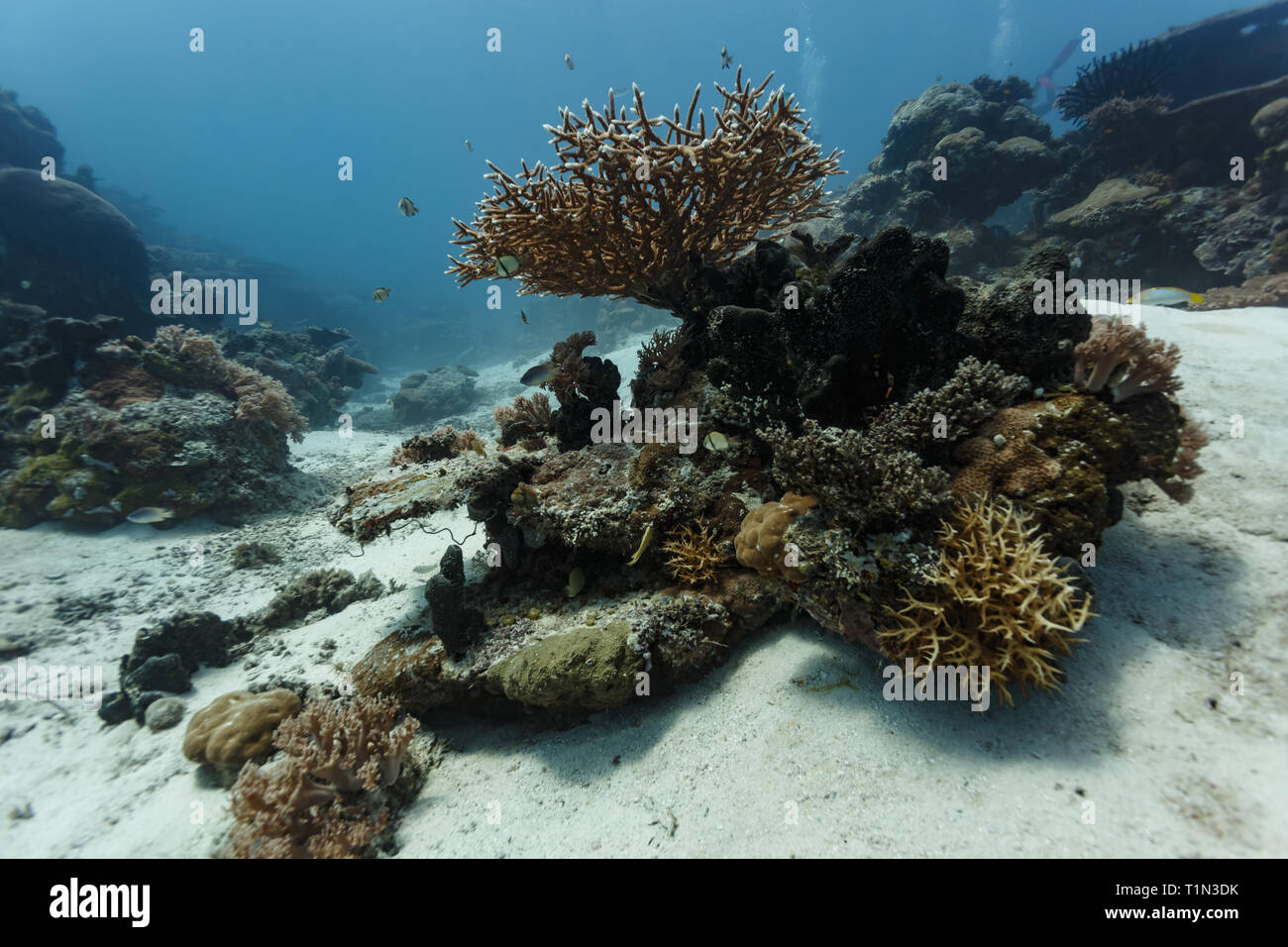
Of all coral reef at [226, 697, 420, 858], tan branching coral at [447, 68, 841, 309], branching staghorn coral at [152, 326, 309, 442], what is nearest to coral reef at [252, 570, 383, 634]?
coral reef at [226, 697, 420, 858]

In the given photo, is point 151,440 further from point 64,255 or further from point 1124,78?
point 1124,78

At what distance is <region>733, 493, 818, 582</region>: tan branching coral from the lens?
133 inches

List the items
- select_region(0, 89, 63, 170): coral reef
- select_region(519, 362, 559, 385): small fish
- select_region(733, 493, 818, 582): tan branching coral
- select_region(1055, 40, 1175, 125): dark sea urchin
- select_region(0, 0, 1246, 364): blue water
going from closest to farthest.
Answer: select_region(733, 493, 818, 582): tan branching coral, select_region(519, 362, 559, 385): small fish, select_region(1055, 40, 1175, 125): dark sea urchin, select_region(0, 89, 63, 170): coral reef, select_region(0, 0, 1246, 364): blue water

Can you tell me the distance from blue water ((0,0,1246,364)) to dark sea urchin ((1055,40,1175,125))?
71.2 meters

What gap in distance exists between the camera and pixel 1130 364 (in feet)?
10.2

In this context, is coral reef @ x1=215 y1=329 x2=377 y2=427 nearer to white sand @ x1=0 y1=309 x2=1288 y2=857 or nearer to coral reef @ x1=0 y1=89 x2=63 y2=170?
white sand @ x1=0 y1=309 x2=1288 y2=857

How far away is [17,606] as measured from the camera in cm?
610

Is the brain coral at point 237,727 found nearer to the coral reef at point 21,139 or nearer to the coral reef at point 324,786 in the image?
the coral reef at point 324,786

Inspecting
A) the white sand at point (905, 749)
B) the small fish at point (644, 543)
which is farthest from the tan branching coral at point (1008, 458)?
the small fish at point (644, 543)

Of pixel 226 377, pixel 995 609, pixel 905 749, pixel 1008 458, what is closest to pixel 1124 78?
pixel 1008 458

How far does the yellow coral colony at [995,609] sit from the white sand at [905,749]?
1.01 feet

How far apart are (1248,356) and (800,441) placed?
4784 millimetres

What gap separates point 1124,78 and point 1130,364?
21.5 metres

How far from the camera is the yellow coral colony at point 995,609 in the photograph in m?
2.55
